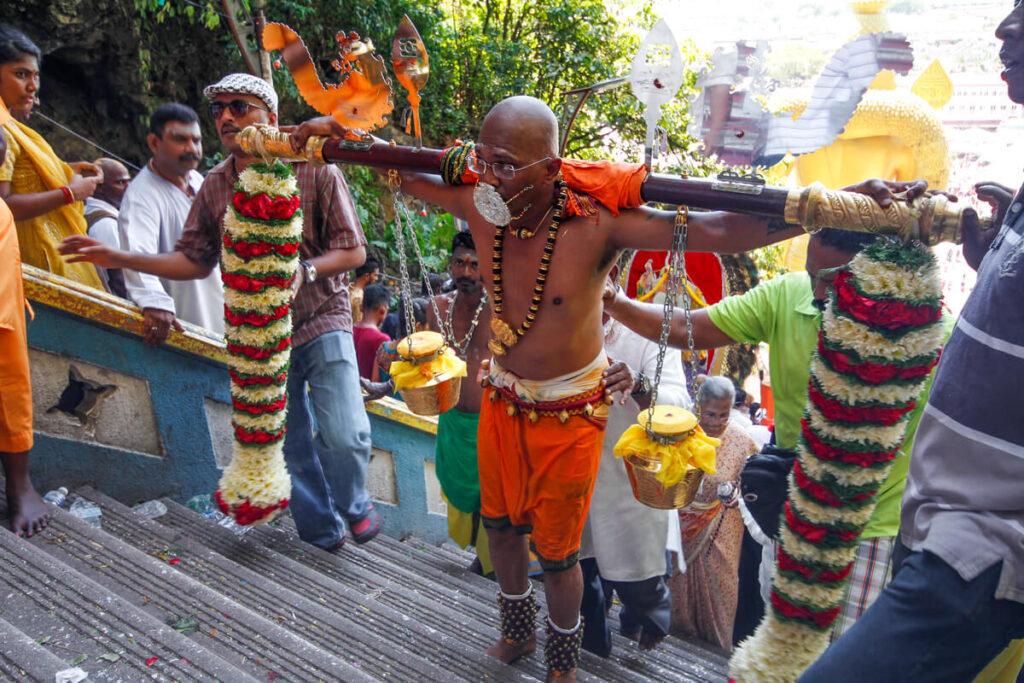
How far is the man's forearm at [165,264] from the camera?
3672 millimetres

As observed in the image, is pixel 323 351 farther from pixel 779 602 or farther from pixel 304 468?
pixel 779 602

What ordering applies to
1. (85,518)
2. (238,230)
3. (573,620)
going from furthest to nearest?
(85,518) < (238,230) < (573,620)

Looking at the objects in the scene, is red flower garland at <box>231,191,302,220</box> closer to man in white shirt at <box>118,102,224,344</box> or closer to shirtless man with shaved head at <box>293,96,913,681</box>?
shirtless man with shaved head at <box>293,96,913,681</box>

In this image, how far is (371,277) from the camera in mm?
6938

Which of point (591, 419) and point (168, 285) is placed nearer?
point (591, 419)

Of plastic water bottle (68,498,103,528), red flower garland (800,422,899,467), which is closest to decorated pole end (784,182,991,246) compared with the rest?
red flower garland (800,422,899,467)

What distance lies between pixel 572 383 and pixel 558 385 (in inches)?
2.2

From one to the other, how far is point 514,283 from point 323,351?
1.56 m

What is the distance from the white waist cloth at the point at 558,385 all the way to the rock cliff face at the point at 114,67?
7012 mm

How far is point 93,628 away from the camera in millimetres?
2650

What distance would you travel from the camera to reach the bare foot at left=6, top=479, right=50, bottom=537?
11.2 ft

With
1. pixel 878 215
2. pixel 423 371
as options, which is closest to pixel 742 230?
pixel 878 215

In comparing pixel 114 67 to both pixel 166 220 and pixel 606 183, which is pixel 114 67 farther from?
pixel 606 183

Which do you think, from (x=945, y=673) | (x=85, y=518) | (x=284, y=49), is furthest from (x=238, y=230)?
(x=945, y=673)
